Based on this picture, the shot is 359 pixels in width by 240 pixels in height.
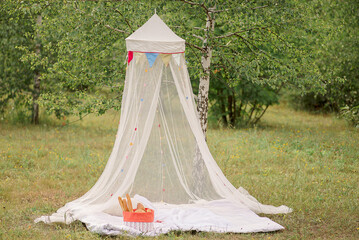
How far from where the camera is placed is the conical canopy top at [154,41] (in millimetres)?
5992

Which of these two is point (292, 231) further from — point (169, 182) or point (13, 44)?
point (13, 44)

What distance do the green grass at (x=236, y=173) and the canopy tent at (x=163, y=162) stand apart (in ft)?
1.12

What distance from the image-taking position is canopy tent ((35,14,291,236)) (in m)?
5.91

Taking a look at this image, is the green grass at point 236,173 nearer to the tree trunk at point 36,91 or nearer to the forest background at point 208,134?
the forest background at point 208,134

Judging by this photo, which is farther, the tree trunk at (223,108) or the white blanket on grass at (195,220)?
the tree trunk at (223,108)

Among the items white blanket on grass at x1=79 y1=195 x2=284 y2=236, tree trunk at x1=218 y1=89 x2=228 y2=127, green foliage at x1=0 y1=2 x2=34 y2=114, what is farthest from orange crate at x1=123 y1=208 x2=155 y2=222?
tree trunk at x1=218 y1=89 x2=228 y2=127

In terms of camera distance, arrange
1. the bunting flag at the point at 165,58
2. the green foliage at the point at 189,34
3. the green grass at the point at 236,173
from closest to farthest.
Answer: the green grass at the point at 236,173 < the bunting flag at the point at 165,58 < the green foliage at the point at 189,34

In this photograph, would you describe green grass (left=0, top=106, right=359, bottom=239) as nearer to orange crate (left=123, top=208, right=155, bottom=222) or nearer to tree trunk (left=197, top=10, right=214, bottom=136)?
orange crate (left=123, top=208, right=155, bottom=222)

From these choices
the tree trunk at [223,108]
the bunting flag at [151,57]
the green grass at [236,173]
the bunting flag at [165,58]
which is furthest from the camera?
the tree trunk at [223,108]

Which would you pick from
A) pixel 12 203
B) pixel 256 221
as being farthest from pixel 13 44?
pixel 256 221

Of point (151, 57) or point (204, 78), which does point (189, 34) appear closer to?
point (204, 78)

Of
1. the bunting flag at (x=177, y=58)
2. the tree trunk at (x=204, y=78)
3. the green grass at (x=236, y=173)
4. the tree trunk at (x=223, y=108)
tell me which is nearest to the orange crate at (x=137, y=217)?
the green grass at (x=236, y=173)

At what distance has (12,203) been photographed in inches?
265

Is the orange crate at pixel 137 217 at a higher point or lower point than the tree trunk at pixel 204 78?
lower
